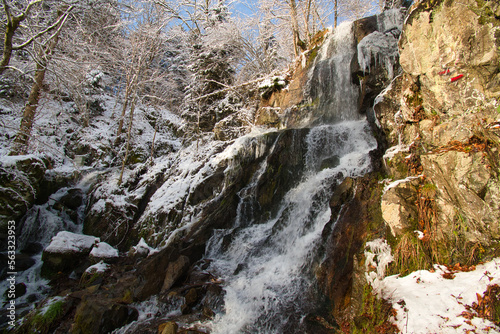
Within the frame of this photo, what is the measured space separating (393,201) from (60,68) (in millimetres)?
6561

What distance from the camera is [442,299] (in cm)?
265

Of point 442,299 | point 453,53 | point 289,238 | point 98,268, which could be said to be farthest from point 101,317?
point 453,53

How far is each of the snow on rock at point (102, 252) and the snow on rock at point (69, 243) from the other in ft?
1.46

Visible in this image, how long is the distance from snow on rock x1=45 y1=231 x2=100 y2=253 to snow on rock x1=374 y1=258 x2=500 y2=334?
30.5ft

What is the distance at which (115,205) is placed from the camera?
397 inches

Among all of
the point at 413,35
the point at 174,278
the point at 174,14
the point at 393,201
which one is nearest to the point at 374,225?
the point at 393,201

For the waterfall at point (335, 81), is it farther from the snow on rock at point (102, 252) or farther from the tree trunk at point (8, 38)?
the snow on rock at point (102, 252)

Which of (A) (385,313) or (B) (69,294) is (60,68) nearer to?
(B) (69,294)

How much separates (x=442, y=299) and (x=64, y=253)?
9.85 m

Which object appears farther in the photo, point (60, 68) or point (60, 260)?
point (60, 260)

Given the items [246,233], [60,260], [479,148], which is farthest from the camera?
[60,260]

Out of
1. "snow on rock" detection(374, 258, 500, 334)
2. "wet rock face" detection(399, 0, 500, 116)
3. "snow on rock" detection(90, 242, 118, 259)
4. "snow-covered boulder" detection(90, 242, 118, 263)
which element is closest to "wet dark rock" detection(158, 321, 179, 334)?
"snow on rock" detection(374, 258, 500, 334)

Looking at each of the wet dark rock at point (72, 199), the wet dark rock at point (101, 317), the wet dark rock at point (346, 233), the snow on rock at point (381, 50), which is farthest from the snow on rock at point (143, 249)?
the snow on rock at point (381, 50)

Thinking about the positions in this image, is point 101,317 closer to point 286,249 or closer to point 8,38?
point 286,249
